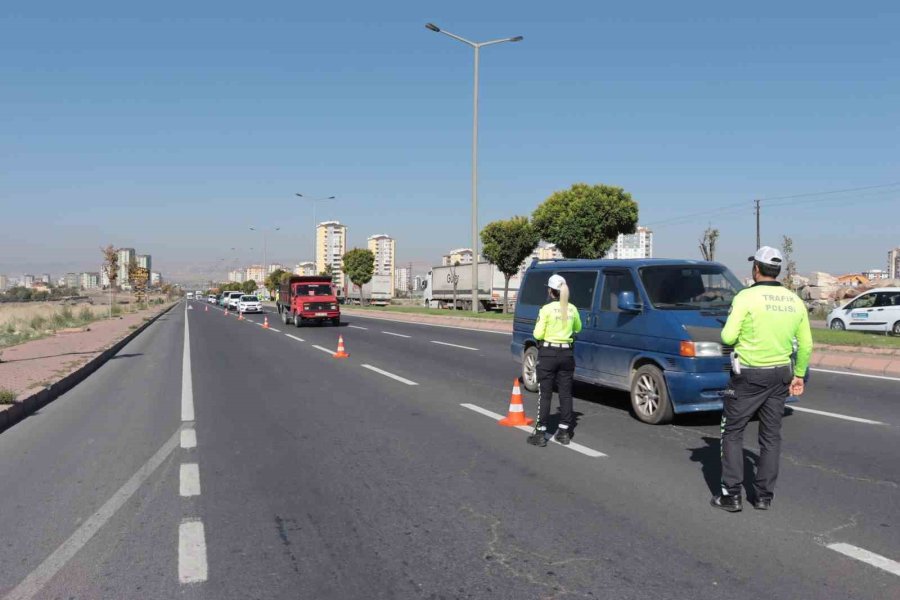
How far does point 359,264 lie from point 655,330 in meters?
64.3

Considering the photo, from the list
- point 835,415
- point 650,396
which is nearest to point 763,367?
point 650,396

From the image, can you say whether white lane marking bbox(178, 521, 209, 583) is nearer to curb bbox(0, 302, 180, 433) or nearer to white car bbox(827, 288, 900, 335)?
curb bbox(0, 302, 180, 433)

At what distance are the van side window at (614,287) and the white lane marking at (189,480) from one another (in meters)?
5.39

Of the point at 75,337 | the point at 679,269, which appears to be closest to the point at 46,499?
the point at 679,269

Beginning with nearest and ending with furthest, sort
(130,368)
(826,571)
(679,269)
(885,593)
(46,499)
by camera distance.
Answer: (885,593) < (826,571) < (46,499) < (679,269) < (130,368)

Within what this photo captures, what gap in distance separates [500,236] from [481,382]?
100.0ft

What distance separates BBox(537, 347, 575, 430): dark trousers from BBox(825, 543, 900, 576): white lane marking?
311 centimetres

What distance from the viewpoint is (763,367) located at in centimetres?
483

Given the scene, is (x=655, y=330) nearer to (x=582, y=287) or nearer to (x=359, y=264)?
(x=582, y=287)

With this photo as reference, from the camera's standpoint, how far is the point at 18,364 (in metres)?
14.5

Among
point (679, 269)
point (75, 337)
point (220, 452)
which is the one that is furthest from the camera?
point (75, 337)

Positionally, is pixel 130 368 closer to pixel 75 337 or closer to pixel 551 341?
pixel 75 337

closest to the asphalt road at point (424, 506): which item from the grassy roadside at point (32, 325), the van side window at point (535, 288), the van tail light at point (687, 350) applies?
the van tail light at point (687, 350)

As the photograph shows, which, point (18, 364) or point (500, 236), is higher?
point (500, 236)
